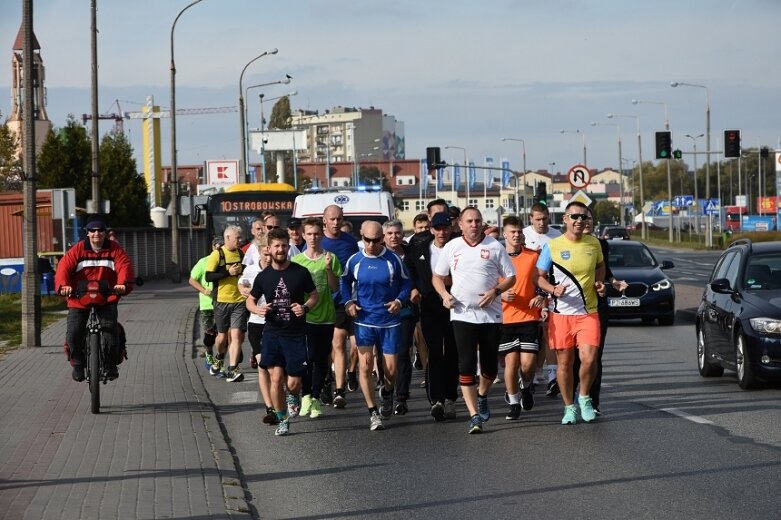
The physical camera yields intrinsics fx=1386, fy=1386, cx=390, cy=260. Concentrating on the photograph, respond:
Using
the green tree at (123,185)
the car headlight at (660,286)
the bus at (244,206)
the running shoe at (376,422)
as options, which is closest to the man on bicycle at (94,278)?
the running shoe at (376,422)

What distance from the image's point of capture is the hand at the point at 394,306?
1151cm

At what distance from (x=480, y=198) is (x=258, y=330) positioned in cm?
17464

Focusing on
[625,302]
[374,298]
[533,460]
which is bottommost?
[533,460]

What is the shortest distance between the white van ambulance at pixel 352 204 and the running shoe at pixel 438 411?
12582 millimetres

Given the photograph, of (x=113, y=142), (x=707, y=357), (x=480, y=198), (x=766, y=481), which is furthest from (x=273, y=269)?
(x=480, y=198)

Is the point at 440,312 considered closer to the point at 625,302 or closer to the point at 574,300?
the point at 574,300

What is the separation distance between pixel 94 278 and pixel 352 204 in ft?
41.4

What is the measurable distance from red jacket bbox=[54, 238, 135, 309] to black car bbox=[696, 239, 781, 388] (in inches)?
233

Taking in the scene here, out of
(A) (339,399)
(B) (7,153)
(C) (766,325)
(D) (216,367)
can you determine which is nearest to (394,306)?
(A) (339,399)

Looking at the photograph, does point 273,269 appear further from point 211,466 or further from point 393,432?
point 211,466

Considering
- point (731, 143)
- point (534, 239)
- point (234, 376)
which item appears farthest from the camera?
point (731, 143)

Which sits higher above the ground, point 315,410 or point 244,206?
point 244,206

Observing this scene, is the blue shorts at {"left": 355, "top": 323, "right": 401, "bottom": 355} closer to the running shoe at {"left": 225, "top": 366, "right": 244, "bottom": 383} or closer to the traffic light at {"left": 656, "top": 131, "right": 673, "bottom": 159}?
the running shoe at {"left": 225, "top": 366, "right": 244, "bottom": 383}

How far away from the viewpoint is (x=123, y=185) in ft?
198
